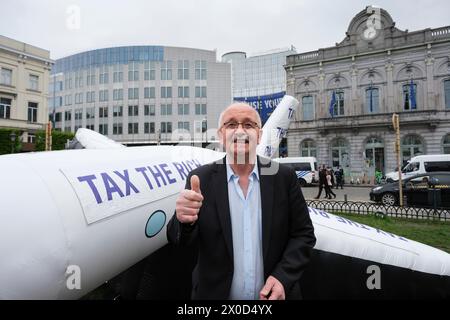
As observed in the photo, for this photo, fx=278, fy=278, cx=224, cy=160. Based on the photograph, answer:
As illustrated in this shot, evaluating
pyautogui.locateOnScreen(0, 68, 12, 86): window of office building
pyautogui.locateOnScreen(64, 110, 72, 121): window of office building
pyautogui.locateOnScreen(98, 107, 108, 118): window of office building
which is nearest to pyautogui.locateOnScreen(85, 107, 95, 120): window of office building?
pyautogui.locateOnScreen(98, 107, 108, 118): window of office building

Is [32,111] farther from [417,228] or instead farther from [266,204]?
[266,204]

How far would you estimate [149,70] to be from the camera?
54.5 m

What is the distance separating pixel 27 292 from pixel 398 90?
37086mm

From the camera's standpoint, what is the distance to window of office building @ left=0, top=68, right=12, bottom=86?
33116 millimetres

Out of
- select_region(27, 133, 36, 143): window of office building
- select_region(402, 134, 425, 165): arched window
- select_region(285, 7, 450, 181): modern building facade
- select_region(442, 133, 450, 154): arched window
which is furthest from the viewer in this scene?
select_region(27, 133, 36, 143): window of office building

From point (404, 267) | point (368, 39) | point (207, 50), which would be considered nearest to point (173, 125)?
point (207, 50)

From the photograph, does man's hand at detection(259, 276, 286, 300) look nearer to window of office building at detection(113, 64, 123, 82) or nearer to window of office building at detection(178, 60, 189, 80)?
window of office building at detection(178, 60, 189, 80)

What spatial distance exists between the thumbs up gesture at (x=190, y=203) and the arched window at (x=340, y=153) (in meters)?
34.2

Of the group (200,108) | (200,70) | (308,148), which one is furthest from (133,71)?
(308,148)

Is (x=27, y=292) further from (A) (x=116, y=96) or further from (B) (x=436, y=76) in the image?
(A) (x=116, y=96)

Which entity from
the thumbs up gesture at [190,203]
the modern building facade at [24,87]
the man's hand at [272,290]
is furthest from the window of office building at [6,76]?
the man's hand at [272,290]

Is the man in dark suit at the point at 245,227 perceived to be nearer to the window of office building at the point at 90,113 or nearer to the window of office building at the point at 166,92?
the window of office building at the point at 166,92

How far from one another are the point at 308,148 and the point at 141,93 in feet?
112

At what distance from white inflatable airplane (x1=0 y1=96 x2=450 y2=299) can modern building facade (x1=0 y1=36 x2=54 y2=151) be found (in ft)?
118
